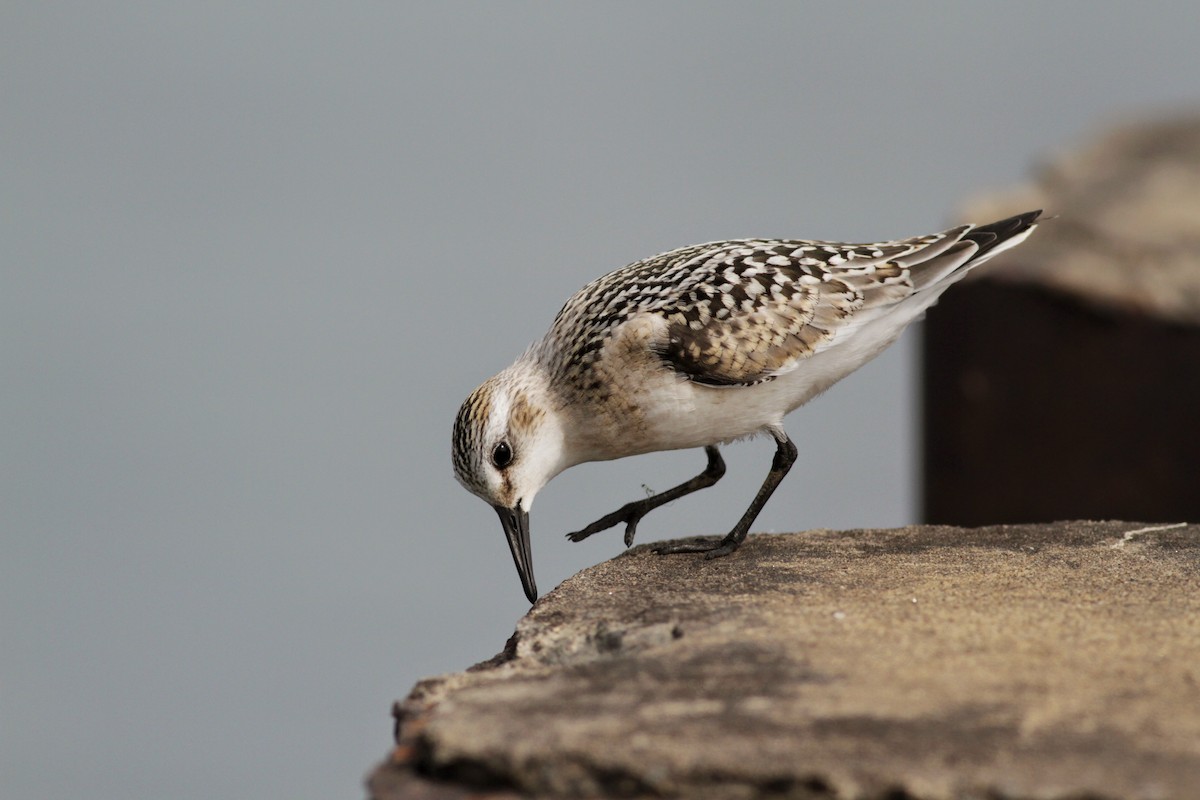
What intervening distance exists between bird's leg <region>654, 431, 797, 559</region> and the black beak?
0.51 metres

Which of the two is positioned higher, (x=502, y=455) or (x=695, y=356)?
(x=695, y=356)

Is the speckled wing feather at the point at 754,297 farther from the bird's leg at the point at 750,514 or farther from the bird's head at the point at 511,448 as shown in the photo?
the bird's leg at the point at 750,514

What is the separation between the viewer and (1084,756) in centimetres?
357

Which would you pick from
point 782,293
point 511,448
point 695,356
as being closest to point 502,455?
point 511,448

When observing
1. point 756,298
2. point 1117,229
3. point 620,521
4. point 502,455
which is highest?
point 756,298

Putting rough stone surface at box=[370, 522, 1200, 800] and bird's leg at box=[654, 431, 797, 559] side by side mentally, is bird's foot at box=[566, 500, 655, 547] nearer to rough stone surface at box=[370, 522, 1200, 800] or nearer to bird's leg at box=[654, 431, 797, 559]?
bird's leg at box=[654, 431, 797, 559]

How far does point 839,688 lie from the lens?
4.02m

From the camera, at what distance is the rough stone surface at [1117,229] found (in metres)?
8.97

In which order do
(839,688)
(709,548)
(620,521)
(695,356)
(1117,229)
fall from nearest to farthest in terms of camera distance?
1. (839,688)
2. (695,356)
3. (709,548)
4. (620,521)
5. (1117,229)

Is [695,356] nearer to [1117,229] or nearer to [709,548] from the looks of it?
[709,548]

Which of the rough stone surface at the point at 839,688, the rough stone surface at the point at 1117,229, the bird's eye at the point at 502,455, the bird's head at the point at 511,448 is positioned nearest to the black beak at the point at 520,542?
the bird's head at the point at 511,448

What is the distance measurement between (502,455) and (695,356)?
83 centimetres

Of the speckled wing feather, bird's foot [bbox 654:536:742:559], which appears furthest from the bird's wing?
bird's foot [bbox 654:536:742:559]

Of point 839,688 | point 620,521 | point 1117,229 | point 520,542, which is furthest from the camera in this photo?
point 1117,229
